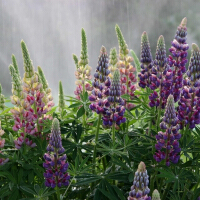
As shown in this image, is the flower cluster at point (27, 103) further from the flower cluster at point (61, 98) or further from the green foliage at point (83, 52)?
the green foliage at point (83, 52)

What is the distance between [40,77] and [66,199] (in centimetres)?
79

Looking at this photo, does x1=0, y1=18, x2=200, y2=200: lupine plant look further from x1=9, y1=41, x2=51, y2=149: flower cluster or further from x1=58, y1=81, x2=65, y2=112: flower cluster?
x1=58, y1=81, x2=65, y2=112: flower cluster

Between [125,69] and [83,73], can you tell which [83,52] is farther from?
[125,69]

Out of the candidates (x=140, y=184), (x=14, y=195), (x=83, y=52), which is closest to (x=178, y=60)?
(x=83, y=52)

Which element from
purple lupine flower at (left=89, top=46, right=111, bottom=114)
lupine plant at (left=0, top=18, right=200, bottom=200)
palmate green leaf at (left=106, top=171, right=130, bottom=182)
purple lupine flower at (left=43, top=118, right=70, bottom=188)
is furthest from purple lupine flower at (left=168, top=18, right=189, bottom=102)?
purple lupine flower at (left=43, top=118, right=70, bottom=188)

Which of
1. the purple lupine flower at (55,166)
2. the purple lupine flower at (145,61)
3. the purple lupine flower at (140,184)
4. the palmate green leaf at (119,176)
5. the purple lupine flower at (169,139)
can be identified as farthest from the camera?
the purple lupine flower at (145,61)

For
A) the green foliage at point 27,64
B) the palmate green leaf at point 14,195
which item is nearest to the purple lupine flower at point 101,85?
the green foliage at point 27,64

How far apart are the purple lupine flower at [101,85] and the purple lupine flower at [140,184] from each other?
2.14 feet

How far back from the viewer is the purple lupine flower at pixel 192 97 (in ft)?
6.29

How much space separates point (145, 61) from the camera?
215 cm

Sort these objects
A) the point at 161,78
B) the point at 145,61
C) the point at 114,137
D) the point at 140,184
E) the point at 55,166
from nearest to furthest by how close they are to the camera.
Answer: the point at 140,184 → the point at 55,166 → the point at 114,137 → the point at 161,78 → the point at 145,61

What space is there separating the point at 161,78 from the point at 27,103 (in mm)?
763

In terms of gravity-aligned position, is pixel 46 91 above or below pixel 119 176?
above

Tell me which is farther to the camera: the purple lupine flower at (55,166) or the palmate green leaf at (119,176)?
the palmate green leaf at (119,176)
